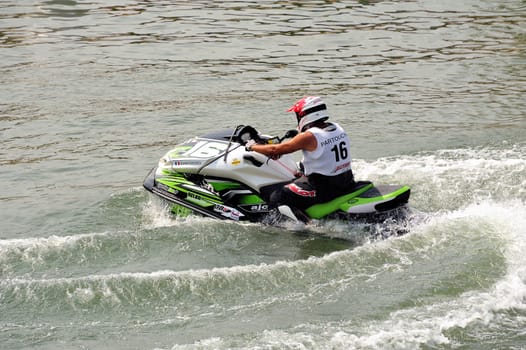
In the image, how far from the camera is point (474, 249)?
31.2 feet

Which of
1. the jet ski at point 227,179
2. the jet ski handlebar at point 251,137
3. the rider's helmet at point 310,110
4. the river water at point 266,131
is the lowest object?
the river water at point 266,131

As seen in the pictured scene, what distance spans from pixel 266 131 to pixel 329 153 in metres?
5.10

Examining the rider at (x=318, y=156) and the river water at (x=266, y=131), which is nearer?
the river water at (x=266, y=131)

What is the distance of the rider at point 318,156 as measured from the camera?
395 inches

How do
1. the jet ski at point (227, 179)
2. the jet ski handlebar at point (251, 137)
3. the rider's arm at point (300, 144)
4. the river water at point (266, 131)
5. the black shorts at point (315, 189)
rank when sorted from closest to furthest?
the river water at point (266, 131), the rider's arm at point (300, 144), the black shorts at point (315, 189), the jet ski at point (227, 179), the jet ski handlebar at point (251, 137)

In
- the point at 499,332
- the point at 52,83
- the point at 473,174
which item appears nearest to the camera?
the point at 499,332

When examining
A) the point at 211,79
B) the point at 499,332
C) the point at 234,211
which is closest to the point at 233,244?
the point at 234,211

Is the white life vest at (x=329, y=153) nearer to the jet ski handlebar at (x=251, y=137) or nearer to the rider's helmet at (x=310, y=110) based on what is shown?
the rider's helmet at (x=310, y=110)

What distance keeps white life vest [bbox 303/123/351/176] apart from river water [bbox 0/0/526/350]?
678 millimetres

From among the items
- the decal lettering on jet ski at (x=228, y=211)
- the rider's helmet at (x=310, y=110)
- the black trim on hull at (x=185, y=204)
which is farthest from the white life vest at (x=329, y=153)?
the black trim on hull at (x=185, y=204)

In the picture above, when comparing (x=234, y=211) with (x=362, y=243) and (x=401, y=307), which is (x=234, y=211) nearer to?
(x=362, y=243)

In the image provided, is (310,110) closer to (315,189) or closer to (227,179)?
(315,189)

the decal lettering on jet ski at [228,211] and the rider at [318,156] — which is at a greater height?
the rider at [318,156]

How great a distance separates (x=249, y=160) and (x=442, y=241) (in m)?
2.51
